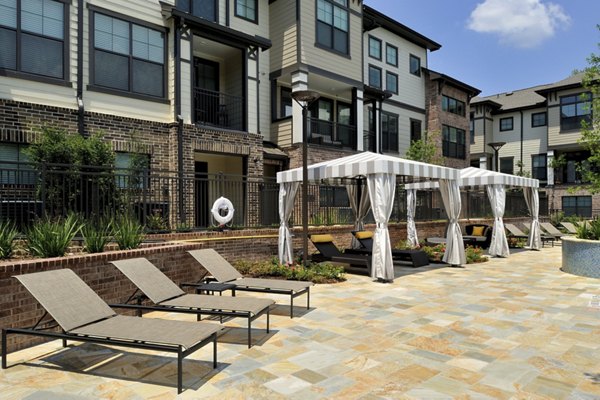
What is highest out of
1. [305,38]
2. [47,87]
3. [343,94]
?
[305,38]

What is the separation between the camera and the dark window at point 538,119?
3394cm

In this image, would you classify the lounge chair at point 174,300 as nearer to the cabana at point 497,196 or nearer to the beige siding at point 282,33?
the cabana at point 497,196

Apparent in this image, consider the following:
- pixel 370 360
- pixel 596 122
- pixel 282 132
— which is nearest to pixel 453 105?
pixel 282 132

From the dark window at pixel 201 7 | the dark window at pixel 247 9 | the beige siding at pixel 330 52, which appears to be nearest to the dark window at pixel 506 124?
the beige siding at pixel 330 52

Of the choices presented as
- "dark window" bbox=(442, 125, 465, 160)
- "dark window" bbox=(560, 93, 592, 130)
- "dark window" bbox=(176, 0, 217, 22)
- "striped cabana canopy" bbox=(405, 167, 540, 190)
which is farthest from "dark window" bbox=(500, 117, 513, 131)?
"dark window" bbox=(176, 0, 217, 22)

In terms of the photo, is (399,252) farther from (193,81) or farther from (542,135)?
(542,135)

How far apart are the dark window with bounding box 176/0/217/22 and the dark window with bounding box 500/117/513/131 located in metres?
29.3

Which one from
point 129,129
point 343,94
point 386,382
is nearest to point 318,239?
point 129,129

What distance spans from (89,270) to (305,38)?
44.8ft

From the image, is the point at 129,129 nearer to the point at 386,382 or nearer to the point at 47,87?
the point at 47,87

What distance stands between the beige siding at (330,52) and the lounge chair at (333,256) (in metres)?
8.39

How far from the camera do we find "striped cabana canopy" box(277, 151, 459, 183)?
9914 mm

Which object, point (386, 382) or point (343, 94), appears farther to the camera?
point (343, 94)

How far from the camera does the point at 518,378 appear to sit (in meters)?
4.29
